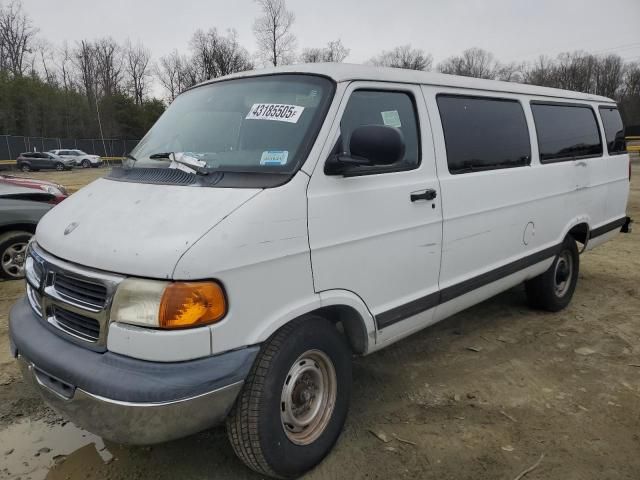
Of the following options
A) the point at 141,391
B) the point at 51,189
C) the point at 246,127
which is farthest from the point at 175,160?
the point at 51,189

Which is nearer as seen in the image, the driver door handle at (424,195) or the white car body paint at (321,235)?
the white car body paint at (321,235)

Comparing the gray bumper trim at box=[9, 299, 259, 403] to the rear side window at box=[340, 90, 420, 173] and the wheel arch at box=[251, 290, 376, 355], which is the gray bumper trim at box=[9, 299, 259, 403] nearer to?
the wheel arch at box=[251, 290, 376, 355]

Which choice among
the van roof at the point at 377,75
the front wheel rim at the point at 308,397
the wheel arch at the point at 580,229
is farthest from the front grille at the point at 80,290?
the wheel arch at the point at 580,229

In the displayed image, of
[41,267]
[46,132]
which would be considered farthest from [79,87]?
[41,267]

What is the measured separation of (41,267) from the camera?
2590 mm

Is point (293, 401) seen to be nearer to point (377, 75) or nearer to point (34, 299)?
point (34, 299)

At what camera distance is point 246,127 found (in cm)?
283

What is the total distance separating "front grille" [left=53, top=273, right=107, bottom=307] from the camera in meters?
2.20

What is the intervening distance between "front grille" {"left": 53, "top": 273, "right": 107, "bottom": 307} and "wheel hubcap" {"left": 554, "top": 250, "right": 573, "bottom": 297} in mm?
Answer: 4230

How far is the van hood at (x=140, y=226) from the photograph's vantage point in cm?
211

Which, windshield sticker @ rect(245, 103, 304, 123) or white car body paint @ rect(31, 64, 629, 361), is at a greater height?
windshield sticker @ rect(245, 103, 304, 123)

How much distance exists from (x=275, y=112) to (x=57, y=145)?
171ft

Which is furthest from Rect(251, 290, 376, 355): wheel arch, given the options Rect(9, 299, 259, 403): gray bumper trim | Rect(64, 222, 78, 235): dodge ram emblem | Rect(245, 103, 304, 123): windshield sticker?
Rect(64, 222, 78, 235): dodge ram emblem

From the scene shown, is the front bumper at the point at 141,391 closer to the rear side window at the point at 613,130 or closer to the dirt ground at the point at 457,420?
the dirt ground at the point at 457,420
